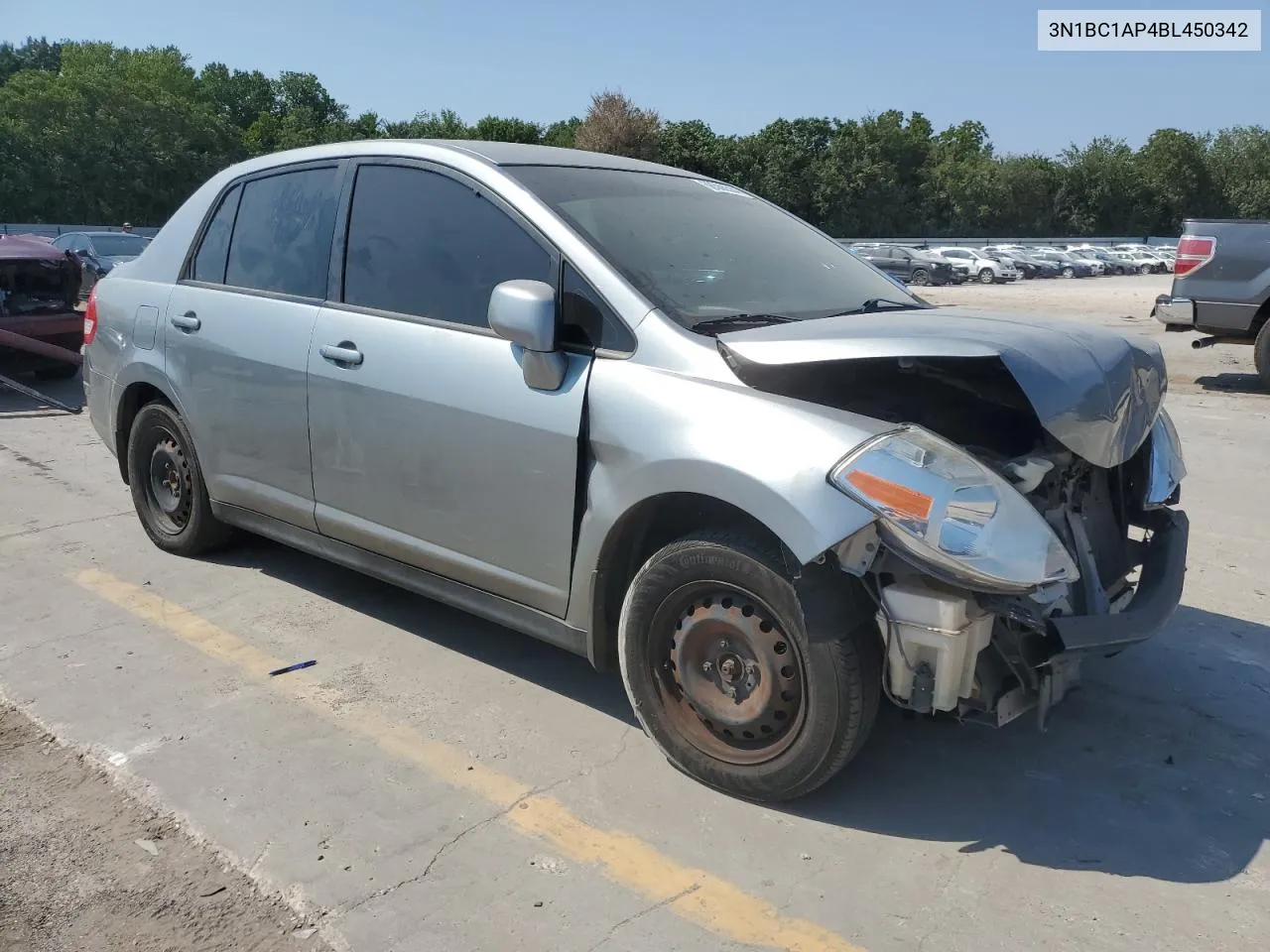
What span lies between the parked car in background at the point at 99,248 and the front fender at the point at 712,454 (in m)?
17.4

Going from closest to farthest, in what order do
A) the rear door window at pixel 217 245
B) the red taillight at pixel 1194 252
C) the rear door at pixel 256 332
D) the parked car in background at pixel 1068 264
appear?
the rear door at pixel 256 332, the rear door window at pixel 217 245, the red taillight at pixel 1194 252, the parked car in background at pixel 1068 264

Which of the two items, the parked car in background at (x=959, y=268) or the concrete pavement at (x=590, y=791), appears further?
the parked car in background at (x=959, y=268)

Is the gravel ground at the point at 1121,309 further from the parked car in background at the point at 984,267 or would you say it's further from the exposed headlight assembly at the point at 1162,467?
the exposed headlight assembly at the point at 1162,467

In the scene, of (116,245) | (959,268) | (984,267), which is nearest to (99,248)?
(116,245)

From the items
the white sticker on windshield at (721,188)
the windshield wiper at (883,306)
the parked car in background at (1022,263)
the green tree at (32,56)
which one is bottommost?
the windshield wiper at (883,306)

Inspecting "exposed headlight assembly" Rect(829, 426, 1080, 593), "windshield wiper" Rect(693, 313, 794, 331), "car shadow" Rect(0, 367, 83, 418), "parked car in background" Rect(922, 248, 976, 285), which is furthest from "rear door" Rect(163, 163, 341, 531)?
"parked car in background" Rect(922, 248, 976, 285)

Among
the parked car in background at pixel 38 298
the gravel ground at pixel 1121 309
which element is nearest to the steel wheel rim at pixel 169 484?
the gravel ground at pixel 1121 309

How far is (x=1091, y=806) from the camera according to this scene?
10.3 feet

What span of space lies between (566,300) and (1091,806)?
220cm

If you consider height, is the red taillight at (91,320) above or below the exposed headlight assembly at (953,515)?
above

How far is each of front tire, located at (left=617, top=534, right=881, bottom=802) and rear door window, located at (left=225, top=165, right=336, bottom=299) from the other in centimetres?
201

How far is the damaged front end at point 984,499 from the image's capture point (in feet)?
8.75

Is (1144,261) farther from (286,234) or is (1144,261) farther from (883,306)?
(286,234)

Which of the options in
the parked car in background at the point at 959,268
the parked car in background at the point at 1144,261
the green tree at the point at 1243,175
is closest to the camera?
the parked car in background at the point at 959,268
